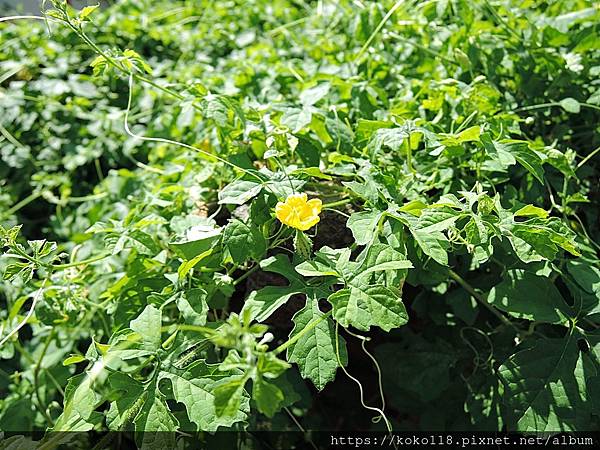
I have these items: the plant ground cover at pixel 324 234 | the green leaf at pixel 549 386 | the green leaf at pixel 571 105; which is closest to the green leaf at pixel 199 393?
the plant ground cover at pixel 324 234

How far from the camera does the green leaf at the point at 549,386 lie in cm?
112

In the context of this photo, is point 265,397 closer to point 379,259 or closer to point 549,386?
point 379,259

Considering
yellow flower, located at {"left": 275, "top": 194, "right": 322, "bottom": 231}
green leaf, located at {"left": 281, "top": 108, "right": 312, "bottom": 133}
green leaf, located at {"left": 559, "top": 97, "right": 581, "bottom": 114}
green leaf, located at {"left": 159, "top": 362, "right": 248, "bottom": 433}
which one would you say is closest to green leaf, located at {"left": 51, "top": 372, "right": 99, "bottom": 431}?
green leaf, located at {"left": 159, "top": 362, "right": 248, "bottom": 433}

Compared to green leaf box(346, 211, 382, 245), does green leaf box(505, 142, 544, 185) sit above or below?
above

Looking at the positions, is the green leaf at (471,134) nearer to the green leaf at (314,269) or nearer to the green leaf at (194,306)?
the green leaf at (314,269)

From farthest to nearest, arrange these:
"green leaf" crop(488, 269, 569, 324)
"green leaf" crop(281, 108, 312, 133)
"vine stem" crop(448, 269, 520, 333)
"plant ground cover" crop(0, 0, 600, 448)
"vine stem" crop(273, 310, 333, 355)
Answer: "green leaf" crop(281, 108, 312, 133) → "vine stem" crop(448, 269, 520, 333) → "green leaf" crop(488, 269, 569, 324) → "plant ground cover" crop(0, 0, 600, 448) → "vine stem" crop(273, 310, 333, 355)

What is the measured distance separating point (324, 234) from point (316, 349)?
16.8 inches

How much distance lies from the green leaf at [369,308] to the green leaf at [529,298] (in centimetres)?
32

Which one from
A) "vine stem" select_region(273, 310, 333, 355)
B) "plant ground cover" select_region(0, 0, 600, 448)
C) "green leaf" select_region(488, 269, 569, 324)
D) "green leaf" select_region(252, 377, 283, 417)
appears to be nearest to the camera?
"green leaf" select_region(252, 377, 283, 417)

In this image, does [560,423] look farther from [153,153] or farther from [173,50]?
[173,50]

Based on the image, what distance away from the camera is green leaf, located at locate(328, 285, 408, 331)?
956 millimetres

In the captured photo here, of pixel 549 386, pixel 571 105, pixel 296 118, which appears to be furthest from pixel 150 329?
pixel 571 105

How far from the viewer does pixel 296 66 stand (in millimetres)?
1953

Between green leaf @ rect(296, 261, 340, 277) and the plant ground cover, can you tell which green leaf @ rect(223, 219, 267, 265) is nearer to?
the plant ground cover
